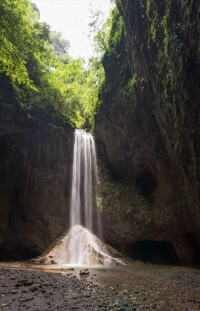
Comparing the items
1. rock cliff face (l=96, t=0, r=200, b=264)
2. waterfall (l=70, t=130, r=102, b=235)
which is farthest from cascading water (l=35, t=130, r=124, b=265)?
rock cliff face (l=96, t=0, r=200, b=264)

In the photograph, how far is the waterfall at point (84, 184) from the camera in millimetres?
12094

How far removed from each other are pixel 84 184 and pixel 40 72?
781 cm

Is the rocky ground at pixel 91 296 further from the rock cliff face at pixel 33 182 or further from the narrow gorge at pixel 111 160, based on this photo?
the rock cliff face at pixel 33 182

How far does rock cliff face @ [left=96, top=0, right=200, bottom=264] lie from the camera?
5.18 m

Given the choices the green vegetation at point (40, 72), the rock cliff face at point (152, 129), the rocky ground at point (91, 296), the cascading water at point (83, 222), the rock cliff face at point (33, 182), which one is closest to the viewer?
the rocky ground at point (91, 296)

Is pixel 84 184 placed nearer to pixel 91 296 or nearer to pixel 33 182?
pixel 33 182

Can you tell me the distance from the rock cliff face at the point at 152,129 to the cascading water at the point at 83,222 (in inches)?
28.8

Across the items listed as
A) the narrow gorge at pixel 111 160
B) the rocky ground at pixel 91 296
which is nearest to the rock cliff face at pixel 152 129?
the narrow gorge at pixel 111 160

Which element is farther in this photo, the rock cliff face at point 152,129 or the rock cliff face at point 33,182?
the rock cliff face at point 33,182

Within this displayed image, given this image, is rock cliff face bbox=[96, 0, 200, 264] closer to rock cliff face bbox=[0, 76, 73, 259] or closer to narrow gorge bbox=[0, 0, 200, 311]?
narrow gorge bbox=[0, 0, 200, 311]

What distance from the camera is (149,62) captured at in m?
7.21

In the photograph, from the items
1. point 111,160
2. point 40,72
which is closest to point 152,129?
point 111,160

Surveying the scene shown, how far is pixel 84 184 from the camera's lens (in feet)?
42.7

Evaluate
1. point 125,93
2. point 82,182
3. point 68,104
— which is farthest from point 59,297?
point 68,104
